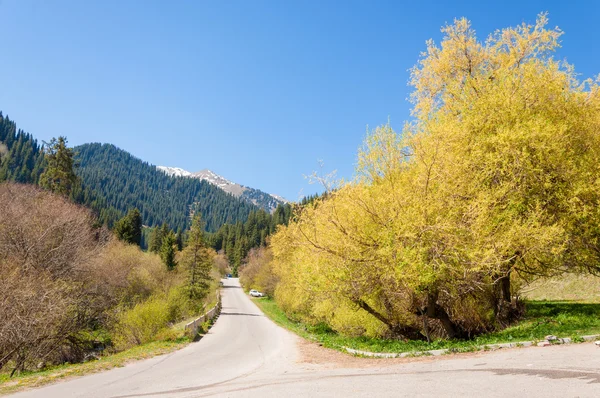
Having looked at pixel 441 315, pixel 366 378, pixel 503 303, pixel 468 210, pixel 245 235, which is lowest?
pixel 366 378

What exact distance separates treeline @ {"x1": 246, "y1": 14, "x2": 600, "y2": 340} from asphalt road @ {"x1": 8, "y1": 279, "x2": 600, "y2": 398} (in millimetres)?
2660

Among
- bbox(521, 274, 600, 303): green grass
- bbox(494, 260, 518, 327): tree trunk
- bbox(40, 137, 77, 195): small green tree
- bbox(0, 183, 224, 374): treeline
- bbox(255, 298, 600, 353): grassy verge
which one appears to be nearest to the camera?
bbox(255, 298, 600, 353): grassy verge

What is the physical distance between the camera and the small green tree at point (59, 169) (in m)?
48.6

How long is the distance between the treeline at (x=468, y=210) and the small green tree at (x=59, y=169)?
46803 millimetres

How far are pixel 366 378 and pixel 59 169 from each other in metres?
53.4

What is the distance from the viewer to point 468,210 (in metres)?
11.5

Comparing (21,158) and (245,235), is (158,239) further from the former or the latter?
(21,158)

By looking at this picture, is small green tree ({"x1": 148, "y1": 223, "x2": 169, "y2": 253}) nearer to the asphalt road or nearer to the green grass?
the green grass

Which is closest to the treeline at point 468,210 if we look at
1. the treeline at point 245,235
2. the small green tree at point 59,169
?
the small green tree at point 59,169

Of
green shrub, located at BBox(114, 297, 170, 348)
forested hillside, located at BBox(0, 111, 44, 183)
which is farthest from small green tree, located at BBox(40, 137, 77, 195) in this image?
forested hillside, located at BBox(0, 111, 44, 183)

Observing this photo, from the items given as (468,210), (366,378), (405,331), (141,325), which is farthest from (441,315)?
(141,325)

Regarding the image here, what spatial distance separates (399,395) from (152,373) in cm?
807

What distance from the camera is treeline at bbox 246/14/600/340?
37.4 feet

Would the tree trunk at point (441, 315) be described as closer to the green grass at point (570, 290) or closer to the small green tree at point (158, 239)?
the green grass at point (570, 290)
